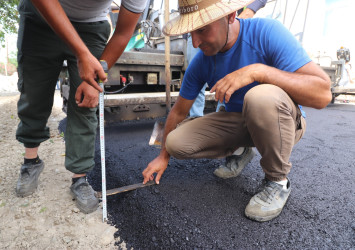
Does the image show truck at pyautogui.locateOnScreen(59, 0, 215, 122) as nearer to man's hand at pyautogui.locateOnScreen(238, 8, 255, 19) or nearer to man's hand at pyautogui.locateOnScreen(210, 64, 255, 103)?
man's hand at pyautogui.locateOnScreen(238, 8, 255, 19)

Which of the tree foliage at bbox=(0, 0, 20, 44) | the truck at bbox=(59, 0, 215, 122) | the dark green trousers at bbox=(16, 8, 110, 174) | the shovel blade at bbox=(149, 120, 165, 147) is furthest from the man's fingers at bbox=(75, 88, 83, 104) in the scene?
the tree foliage at bbox=(0, 0, 20, 44)

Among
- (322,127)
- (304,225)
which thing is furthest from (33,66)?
(322,127)

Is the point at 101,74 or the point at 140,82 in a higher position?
the point at 101,74

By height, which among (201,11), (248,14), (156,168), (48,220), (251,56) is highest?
(248,14)

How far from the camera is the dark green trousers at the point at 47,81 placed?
1.41 meters

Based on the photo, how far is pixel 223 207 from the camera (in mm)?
1513

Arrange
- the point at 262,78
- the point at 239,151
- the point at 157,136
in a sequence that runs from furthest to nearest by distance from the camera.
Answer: the point at 157,136 < the point at 239,151 < the point at 262,78

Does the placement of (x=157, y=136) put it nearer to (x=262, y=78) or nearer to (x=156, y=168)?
(x=156, y=168)

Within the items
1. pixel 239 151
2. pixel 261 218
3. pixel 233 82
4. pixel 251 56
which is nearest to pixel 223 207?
pixel 261 218

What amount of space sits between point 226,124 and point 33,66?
1.37 metres

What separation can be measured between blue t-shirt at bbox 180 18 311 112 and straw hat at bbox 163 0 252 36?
10.6 inches

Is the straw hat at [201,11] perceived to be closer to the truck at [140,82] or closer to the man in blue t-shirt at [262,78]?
the man in blue t-shirt at [262,78]

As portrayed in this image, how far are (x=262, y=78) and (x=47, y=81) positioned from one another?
1389 millimetres

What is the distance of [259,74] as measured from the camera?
132cm
